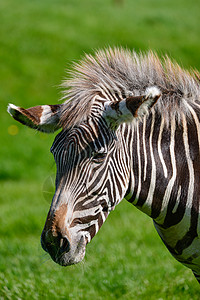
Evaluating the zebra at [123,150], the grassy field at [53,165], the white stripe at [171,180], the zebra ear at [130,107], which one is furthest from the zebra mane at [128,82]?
the grassy field at [53,165]

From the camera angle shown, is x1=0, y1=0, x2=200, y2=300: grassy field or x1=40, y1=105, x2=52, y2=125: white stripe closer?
x1=40, y1=105, x2=52, y2=125: white stripe

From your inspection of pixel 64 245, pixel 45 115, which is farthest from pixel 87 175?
pixel 45 115

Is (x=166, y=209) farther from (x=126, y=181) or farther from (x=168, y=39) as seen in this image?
(x=168, y=39)

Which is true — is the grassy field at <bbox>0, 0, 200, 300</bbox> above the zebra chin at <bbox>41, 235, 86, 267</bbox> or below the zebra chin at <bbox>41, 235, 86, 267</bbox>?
below

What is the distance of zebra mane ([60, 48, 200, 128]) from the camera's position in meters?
3.49

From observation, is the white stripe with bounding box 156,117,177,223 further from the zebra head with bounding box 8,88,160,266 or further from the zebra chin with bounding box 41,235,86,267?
the zebra chin with bounding box 41,235,86,267

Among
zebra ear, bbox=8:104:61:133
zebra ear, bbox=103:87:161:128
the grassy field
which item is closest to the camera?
zebra ear, bbox=103:87:161:128

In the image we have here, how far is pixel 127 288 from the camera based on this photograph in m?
5.88

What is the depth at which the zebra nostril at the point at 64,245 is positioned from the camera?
3092 millimetres

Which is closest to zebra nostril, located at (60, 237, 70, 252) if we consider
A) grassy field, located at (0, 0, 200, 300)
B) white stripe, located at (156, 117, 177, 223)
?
grassy field, located at (0, 0, 200, 300)

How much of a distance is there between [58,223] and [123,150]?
71 cm

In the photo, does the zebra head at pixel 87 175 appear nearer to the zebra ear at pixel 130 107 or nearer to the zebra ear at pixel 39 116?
the zebra ear at pixel 130 107

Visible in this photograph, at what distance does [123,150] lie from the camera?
133 inches

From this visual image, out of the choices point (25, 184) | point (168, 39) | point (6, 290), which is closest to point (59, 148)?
point (6, 290)
